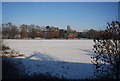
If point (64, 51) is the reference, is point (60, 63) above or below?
above

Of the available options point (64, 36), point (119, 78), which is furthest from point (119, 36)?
point (64, 36)

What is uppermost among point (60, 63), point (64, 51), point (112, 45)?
point (112, 45)

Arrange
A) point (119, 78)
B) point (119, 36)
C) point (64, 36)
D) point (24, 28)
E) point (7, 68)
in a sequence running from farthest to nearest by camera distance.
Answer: point (64, 36) → point (24, 28) → point (7, 68) → point (119, 78) → point (119, 36)

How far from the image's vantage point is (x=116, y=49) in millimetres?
3770

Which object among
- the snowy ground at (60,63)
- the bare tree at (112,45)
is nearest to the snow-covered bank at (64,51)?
the snowy ground at (60,63)

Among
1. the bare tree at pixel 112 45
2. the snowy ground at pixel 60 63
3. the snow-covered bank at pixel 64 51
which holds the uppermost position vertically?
the bare tree at pixel 112 45

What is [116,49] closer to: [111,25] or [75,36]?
[111,25]

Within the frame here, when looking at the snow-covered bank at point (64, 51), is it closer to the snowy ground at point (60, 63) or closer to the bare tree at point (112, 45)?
the snowy ground at point (60, 63)

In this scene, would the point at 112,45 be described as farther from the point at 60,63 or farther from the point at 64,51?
the point at 64,51

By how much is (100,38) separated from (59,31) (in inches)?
1854

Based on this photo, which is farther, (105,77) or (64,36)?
(64,36)

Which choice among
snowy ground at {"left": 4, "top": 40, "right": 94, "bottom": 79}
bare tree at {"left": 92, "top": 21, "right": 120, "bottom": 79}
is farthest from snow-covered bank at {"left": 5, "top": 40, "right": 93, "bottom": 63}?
bare tree at {"left": 92, "top": 21, "right": 120, "bottom": 79}

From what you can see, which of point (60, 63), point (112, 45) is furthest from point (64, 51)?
point (112, 45)

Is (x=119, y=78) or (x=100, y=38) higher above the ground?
(x=100, y=38)
